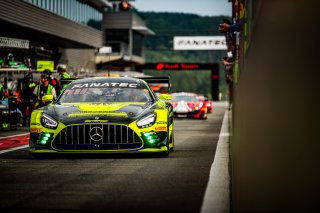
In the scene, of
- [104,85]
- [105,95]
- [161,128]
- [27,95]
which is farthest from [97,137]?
[27,95]

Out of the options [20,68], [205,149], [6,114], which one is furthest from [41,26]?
[205,149]

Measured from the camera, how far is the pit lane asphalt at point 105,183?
662 cm

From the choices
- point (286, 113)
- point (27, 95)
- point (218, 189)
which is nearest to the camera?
point (286, 113)

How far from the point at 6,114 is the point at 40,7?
20.5 metres

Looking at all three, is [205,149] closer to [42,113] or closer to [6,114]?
[42,113]

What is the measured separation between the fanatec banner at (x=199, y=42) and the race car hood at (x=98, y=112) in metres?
Answer: 101

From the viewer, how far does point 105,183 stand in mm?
8406

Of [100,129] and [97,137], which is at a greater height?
[100,129]

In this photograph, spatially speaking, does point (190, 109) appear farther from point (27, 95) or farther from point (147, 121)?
point (147, 121)

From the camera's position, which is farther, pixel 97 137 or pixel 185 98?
pixel 185 98

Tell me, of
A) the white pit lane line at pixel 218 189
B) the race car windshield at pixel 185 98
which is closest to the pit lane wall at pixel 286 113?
the white pit lane line at pixel 218 189

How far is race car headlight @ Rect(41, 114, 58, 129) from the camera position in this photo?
1174 cm

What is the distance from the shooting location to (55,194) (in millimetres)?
7414

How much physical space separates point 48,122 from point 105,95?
152cm
